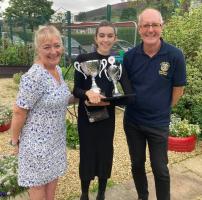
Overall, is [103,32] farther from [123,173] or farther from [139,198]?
[123,173]

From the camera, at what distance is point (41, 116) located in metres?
2.77

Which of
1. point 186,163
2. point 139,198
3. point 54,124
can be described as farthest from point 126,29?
point 54,124

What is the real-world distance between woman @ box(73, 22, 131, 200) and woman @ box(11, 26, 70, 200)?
0.28 meters

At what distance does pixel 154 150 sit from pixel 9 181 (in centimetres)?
164

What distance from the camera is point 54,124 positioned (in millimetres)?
2861

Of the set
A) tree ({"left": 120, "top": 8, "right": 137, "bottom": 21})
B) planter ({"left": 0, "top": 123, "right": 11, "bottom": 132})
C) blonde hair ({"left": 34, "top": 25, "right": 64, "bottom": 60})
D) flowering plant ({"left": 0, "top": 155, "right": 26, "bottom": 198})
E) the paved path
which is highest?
tree ({"left": 120, "top": 8, "right": 137, "bottom": 21})

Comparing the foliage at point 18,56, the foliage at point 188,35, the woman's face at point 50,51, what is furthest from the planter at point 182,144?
the foliage at point 18,56

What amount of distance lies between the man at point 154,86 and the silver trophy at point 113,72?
15 centimetres

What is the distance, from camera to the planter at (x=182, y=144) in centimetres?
546

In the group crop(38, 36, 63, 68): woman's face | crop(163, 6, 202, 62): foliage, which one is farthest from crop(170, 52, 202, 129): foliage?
crop(38, 36, 63, 68): woman's face

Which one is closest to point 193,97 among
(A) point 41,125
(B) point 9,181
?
(B) point 9,181

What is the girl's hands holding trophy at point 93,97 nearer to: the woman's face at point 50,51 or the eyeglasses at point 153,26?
the woman's face at point 50,51

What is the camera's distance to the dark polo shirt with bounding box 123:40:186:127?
316cm

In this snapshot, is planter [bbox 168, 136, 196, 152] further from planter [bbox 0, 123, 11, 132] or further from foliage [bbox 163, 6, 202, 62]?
planter [bbox 0, 123, 11, 132]
